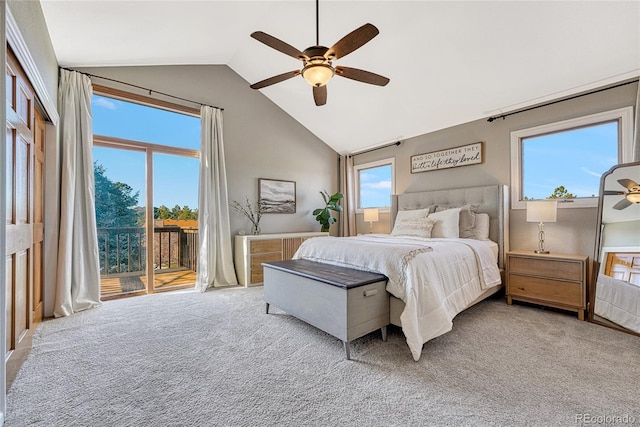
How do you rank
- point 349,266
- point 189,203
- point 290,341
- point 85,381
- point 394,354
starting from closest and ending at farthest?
point 85,381
point 394,354
point 290,341
point 349,266
point 189,203

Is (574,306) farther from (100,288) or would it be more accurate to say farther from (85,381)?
(100,288)

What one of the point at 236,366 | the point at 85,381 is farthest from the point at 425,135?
the point at 85,381

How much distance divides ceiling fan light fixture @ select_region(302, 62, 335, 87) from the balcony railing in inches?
123

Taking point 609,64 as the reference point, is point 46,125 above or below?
below

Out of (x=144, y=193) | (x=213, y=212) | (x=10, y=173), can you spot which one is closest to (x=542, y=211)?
(x=213, y=212)

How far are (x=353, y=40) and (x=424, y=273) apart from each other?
6.23 feet

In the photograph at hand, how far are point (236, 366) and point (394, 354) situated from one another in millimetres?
1164

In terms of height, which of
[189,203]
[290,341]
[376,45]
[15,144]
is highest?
[376,45]

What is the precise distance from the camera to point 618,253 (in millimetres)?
2688

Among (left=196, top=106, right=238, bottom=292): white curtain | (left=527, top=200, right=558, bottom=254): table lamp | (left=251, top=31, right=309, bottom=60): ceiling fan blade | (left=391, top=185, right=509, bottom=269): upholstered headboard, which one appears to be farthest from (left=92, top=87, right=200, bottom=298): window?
(left=527, top=200, right=558, bottom=254): table lamp

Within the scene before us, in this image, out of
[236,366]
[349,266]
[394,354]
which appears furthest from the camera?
[349,266]

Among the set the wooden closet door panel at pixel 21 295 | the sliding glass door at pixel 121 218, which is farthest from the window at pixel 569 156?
the sliding glass door at pixel 121 218

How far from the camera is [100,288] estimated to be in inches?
143

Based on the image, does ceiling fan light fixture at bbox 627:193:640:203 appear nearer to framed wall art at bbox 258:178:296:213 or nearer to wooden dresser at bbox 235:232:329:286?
wooden dresser at bbox 235:232:329:286
